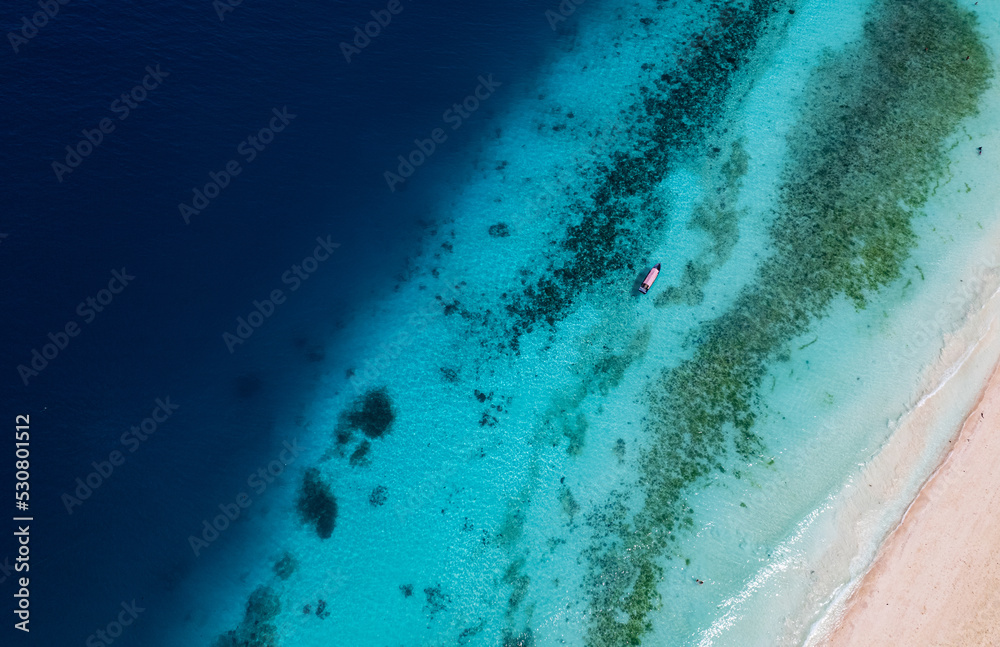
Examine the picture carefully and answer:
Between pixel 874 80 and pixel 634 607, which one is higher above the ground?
pixel 874 80

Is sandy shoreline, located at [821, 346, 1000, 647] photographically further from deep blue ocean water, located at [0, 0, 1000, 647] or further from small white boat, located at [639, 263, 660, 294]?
small white boat, located at [639, 263, 660, 294]

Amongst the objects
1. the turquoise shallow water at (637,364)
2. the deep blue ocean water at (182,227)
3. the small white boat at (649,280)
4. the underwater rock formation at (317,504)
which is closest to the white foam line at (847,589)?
the turquoise shallow water at (637,364)

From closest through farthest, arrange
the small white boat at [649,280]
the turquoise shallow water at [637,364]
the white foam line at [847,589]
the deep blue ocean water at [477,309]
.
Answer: the white foam line at [847,589], the turquoise shallow water at [637,364], the deep blue ocean water at [477,309], the small white boat at [649,280]

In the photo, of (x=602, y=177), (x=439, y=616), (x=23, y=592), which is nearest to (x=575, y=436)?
(x=439, y=616)

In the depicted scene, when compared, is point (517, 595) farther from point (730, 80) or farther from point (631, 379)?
point (730, 80)

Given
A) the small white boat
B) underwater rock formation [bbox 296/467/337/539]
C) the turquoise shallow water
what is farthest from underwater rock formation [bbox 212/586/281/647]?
the small white boat

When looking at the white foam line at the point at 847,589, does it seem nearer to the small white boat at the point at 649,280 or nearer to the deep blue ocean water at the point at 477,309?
the deep blue ocean water at the point at 477,309

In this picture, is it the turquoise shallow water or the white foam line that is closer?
the white foam line
